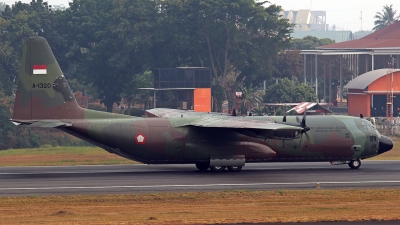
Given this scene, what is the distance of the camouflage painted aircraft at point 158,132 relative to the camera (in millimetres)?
38281

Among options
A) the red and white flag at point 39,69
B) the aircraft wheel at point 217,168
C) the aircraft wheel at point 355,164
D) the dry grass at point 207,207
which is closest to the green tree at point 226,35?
the aircraft wheel at point 355,164

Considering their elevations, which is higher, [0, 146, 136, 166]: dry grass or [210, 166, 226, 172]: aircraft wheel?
[210, 166, 226, 172]: aircraft wheel

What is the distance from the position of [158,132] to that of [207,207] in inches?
464

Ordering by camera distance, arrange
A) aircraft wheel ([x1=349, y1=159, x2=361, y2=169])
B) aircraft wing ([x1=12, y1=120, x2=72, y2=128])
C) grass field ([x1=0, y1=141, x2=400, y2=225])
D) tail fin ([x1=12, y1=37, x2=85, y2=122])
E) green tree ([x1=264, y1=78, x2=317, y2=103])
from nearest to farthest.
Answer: grass field ([x1=0, y1=141, x2=400, y2=225])
aircraft wing ([x1=12, y1=120, x2=72, y2=128])
tail fin ([x1=12, y1=37, x2=85, y2=122])
aircraft wheel ([x1=349, y1=159, x2=361, y2=169])
green tree ([x1=264, y1=78, x2=317, y2=103])

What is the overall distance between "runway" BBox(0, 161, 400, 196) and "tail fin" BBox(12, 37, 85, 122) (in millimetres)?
3584

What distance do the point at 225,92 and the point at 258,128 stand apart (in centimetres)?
6931

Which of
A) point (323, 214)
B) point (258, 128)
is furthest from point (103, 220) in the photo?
point (258, 128)

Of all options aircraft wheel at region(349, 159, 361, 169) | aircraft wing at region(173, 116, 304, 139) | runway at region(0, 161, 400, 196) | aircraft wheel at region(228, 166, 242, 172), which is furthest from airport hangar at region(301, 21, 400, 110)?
aircraft wing at region(173, 116, 304, 139)

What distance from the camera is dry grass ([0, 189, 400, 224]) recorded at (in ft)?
80.4

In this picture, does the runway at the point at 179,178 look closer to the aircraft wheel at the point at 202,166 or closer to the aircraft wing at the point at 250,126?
the aircraft wheel at the point at 202,166

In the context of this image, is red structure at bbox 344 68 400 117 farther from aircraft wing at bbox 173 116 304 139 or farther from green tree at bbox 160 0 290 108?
aircraft wing at bbox 173 116 304 139

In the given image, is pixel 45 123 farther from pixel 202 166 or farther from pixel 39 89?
pixel 202 166

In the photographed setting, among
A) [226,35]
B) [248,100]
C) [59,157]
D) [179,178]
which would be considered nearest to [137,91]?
[248,100]

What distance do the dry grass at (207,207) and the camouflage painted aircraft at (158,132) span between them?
719 centimetres
